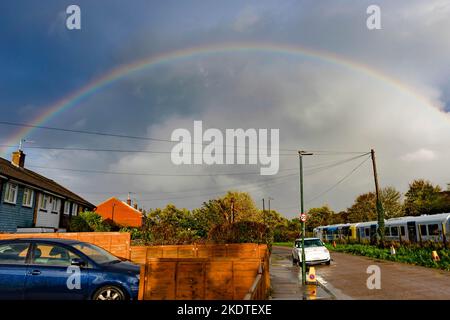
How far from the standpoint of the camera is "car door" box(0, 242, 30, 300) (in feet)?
23.7

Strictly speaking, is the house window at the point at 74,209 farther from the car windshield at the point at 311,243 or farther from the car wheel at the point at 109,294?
the car wheel at the point at 109,294

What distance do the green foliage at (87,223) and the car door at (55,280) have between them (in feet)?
77.1

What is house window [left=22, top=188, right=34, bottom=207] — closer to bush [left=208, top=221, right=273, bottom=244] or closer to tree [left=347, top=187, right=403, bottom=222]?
bush [left=208, top=221, right=273, bottom=244]

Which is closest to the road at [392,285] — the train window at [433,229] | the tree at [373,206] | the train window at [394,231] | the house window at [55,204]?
the train window at [433,229]

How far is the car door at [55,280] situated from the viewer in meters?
7.23

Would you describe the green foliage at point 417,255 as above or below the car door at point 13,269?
below

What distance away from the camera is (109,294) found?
7.32 meters

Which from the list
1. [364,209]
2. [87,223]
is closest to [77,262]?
[87,223]

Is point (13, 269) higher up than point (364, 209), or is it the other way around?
point (364, 209)

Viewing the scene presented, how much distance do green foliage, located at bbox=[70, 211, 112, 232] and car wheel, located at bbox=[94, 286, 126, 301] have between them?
24037 mm

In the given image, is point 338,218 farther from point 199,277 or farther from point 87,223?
point 199,277

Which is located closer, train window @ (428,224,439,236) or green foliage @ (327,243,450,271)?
green foliage @ (327,243,450,271)

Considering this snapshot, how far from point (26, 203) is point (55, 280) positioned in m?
20.1

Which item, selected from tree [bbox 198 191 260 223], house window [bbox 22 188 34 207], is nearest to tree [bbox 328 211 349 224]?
tree [bbox 198 191 260 223]
